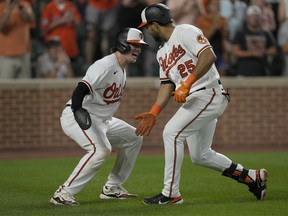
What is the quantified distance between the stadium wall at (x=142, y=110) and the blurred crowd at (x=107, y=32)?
416 mm

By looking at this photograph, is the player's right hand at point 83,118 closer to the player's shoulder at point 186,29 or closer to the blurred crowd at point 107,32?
the player's shoulder at point 186,29

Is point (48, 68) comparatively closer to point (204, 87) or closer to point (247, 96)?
point (247, 96)

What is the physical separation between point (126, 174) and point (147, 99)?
608cm

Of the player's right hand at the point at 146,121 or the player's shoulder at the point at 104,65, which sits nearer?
the player's right hand at the point at 146,121

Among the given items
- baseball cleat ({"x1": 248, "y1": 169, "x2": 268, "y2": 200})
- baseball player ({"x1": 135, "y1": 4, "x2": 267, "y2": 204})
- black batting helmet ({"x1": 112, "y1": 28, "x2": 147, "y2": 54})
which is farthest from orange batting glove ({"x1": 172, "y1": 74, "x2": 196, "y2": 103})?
baseball cleat ({"x1": 248, "y1": 169, "x2": 268, "y2": 200})

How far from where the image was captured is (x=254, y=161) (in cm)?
1238

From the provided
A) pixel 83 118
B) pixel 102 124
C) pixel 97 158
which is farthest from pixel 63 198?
pixel 102 124

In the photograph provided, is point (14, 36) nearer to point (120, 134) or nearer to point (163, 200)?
point (120, 134)

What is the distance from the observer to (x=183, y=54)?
803 centimetres

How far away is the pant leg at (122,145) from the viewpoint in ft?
28.2

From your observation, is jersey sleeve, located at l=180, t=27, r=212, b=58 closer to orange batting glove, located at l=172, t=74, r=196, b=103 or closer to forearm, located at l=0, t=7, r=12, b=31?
orange batting glove, located at l=172, t=74, r=196, b=103

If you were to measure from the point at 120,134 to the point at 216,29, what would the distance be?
6764 mm

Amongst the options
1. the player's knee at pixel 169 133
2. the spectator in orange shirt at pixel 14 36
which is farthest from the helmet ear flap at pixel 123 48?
the spectator in orange shirt at pixel 14 36

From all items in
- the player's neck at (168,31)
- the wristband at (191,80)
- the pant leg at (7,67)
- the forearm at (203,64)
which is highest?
the player's neck at (168,31)
